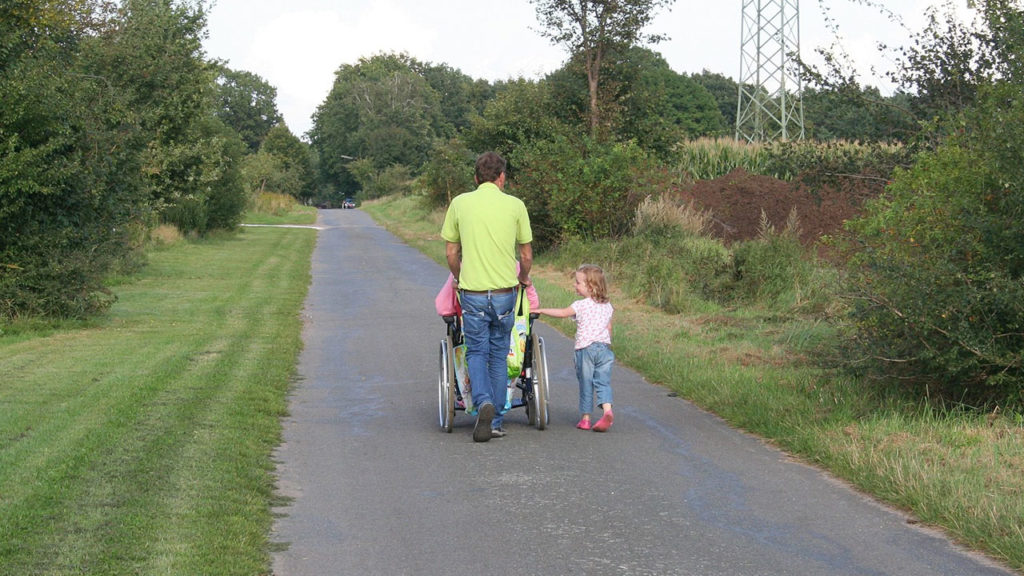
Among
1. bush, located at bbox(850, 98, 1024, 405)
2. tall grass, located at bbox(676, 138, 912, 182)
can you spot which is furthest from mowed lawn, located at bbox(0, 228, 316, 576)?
tall grass, located at bbox(676, 138, 912, 182)

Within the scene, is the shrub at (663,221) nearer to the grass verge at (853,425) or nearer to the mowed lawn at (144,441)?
the grass verge at (853,425)

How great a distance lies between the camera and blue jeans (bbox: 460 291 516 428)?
25.5ft

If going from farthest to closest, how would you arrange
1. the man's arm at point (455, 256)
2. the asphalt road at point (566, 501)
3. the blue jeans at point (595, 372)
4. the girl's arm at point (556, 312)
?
the blue jeans at point (595, 372)
the girl's arm at point (556, 312)
the man's arm at point (455, 256)
the asphalt road at point (566, 501)

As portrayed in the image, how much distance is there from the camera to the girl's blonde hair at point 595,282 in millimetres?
8445

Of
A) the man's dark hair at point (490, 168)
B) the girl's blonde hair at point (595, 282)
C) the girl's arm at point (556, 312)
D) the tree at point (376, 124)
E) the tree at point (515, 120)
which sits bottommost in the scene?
the girl's arm at point (556, 312)

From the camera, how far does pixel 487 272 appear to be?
305 inches

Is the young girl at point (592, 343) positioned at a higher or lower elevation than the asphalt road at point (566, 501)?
higher

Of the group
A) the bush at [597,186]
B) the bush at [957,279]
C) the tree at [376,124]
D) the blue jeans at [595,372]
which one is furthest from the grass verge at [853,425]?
the tree at [376,124]

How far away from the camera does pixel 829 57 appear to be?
11.6 m

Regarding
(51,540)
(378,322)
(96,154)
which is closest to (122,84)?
(96,154)

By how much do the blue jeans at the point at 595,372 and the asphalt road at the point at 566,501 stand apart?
29 centimetres

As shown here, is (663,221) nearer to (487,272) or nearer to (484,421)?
(487,272)

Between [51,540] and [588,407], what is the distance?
14.1 ft

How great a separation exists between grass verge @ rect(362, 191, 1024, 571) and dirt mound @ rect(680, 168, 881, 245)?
11.7 metres
